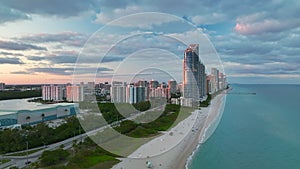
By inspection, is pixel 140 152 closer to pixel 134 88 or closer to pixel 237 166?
pixel 237 166

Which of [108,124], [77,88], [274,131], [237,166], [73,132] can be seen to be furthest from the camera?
[77,88]

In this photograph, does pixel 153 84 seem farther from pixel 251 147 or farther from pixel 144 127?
pixel 251 147

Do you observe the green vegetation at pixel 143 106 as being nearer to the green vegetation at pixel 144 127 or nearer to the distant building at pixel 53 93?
the green vegetation at pixel 144 127

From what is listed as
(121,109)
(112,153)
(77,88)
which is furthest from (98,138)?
(77,88)

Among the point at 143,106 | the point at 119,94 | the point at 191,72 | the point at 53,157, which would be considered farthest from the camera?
the point at 191,72

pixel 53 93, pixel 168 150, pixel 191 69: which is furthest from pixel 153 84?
pixel 53 93

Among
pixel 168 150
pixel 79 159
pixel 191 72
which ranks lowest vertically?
pixel 168 150

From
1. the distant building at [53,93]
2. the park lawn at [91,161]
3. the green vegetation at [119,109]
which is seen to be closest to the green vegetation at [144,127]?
the green vegetation at [119,109]
